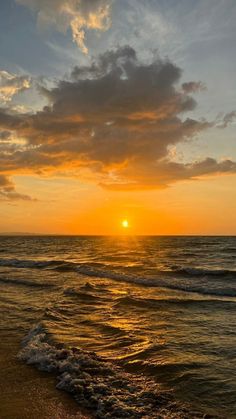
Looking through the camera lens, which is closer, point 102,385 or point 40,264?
point 102,385

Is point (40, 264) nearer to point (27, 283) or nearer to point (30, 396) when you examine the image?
point (27, 283)

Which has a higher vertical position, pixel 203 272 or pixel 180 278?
pixel 203 272

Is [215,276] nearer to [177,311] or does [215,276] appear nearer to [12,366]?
[177,311]

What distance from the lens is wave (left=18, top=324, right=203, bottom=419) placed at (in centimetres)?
629

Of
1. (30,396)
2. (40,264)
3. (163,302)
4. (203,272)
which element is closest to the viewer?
(30,396)

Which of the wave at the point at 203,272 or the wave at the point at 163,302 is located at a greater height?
the wave at the point at 203,272

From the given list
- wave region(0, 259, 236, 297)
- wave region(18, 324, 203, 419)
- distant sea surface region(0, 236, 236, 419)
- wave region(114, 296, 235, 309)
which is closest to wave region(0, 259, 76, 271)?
wave region(0, 259, 236, 297)

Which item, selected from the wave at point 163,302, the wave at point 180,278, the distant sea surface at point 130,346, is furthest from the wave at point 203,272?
the wave at point 163,302

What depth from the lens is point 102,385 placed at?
286 inches

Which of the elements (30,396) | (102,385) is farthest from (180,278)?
(30,396)

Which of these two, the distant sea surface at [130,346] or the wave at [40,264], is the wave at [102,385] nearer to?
the distant sea surface at [130,346]

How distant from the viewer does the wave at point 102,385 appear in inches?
248

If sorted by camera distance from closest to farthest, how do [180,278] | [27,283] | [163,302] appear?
[163,302] < [27,283] < [180,278]

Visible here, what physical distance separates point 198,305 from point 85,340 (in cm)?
725
